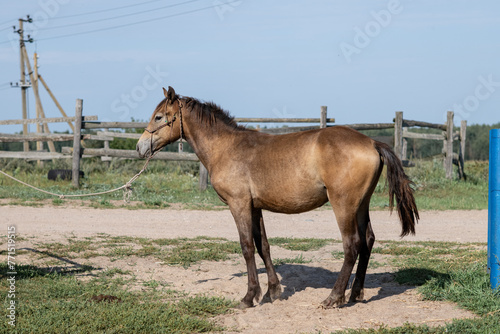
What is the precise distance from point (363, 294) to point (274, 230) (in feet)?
14.6

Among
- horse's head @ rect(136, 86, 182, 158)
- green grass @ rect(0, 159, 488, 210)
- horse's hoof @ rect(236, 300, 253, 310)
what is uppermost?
horse's head @ rect(136, 86, 182, 158)

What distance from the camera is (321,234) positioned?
9.67 m

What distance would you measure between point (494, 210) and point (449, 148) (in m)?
12.4

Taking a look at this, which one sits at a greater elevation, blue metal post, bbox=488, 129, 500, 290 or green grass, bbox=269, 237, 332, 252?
blue metal post, bbox=488, 129, 500, 290

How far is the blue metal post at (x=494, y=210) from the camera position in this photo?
5476 mm

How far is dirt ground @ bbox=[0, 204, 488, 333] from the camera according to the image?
4988mm

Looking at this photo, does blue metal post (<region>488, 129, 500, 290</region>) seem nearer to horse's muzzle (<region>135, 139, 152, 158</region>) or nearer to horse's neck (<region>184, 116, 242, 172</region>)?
horse's neck (<region>184, 116, 242, 172</region>)

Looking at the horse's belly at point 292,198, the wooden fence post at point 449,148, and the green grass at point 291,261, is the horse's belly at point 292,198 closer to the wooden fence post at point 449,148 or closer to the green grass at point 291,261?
the green grass at point 291,261

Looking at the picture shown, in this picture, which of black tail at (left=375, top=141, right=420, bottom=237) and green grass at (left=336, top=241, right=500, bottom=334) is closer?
green grass at (left=336, top=241, right=500, bottom=334)

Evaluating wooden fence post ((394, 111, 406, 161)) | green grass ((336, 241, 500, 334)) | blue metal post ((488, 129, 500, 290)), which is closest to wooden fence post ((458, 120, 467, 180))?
wooden fence post ((394, 111, 406, 161))

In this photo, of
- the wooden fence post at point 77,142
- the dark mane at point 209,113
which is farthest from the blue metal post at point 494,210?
the wooden fence post at point 77,142

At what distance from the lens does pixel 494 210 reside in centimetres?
553

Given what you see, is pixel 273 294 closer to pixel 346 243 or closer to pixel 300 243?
pixel 346 243

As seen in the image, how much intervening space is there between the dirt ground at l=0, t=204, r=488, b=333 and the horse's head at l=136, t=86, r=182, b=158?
1.67 m
